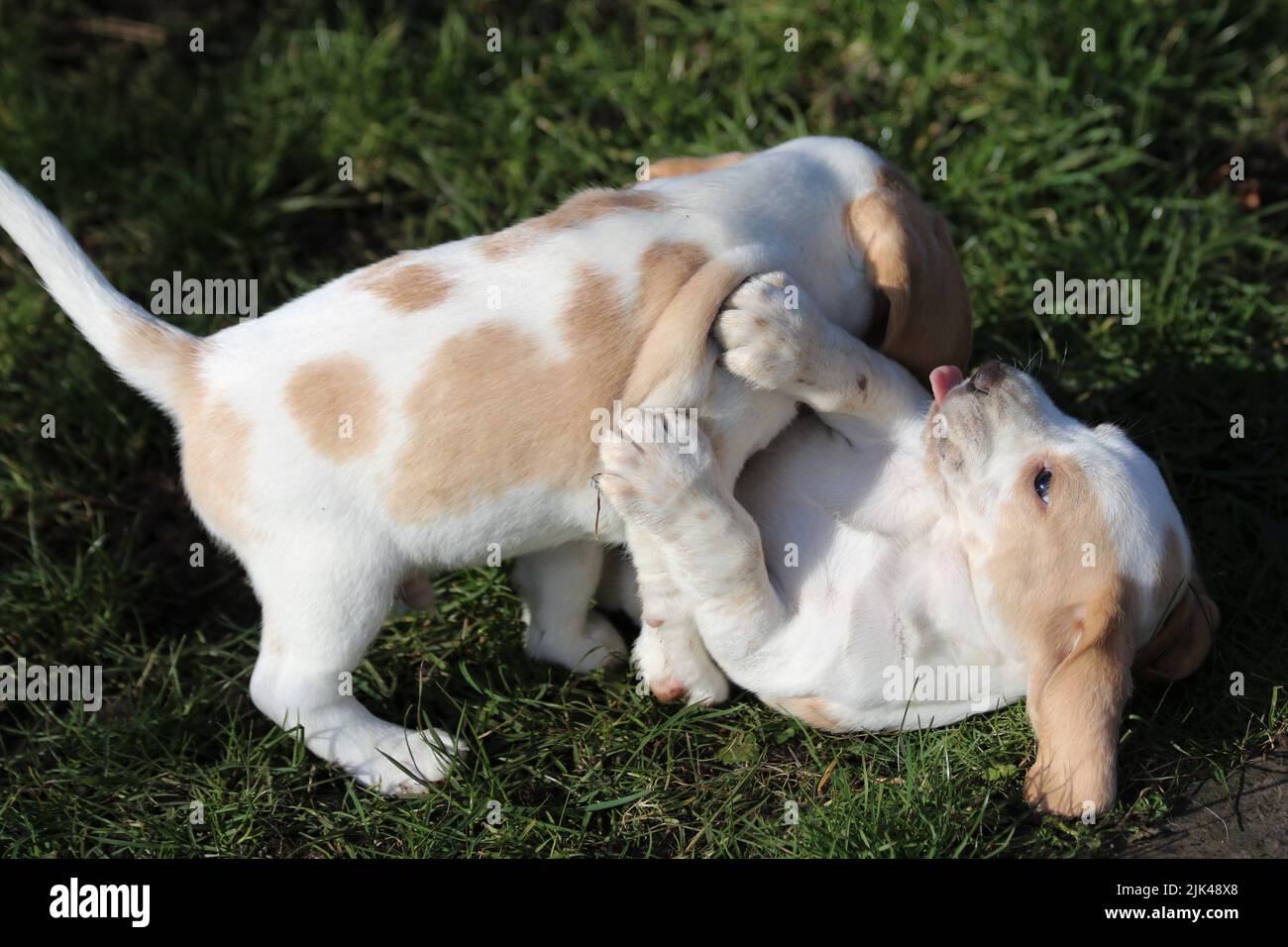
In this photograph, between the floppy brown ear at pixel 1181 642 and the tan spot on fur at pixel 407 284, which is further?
the floppy brown ear at pixel 1181 642

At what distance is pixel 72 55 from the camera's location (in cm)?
648

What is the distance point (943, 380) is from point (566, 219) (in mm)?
1155

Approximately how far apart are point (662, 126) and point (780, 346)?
238 cm

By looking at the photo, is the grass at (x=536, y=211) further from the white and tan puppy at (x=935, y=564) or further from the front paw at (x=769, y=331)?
the front paw at (x=769, y=331)

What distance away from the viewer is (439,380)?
3.66m

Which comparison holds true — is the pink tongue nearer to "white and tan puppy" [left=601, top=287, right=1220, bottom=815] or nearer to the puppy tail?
"white and tan puppy" [left=601, top=287, right=1220, bottom=815]

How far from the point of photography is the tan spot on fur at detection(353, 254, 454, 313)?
12.3 ft

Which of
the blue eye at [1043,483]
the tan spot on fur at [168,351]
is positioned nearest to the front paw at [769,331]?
the blue eye at [1043,483]

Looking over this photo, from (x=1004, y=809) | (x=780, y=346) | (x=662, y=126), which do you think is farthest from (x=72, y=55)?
(x=1004, y=809)

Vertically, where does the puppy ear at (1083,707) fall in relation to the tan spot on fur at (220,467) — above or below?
below

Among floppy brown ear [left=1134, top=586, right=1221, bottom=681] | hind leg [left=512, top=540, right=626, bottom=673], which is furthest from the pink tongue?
hind leg [left=512, top=540, right=626, bottom=673]

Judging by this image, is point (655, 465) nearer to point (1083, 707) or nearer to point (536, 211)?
point (1083, 707)

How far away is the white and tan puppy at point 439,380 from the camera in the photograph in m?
3.66

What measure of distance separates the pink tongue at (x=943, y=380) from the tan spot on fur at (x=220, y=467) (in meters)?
1.88
